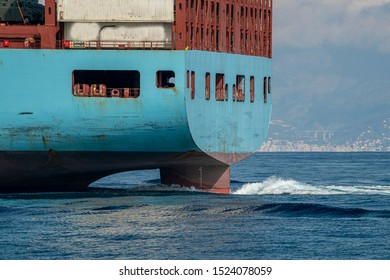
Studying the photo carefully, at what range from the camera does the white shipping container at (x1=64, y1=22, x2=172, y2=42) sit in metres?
56.9

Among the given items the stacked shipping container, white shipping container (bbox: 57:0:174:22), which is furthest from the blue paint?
white shipping container (bbox: 57:0:174:22)

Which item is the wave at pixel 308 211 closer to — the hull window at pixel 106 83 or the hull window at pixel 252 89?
the hull window at pixel 106 83

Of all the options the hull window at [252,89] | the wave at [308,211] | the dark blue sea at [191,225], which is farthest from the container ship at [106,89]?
the hull window at [252,89]

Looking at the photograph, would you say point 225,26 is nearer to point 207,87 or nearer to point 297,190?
point 207,87

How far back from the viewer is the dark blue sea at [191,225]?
136 feet

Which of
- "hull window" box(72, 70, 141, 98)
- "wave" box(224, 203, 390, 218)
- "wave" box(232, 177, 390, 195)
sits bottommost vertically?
"wave" box(232, 177, 390, 195)

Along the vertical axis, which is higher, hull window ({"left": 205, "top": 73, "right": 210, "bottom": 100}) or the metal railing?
the metal railing

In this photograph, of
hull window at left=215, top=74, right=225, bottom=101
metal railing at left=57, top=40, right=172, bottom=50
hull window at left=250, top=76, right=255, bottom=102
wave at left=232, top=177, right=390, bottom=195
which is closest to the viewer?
metal railing at left=57, top=40, right=172, bottom=50

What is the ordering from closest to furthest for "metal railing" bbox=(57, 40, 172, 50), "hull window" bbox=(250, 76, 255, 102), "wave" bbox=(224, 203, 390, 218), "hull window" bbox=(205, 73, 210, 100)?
"wave" bbox=(224, 203, 390, 218) → "metal railing" bbox=(57, 40, 172, 50) → "hull window" bbox=(205, 73, 210, 100) → "hull window" bbox=(250, 76, 255, 102)

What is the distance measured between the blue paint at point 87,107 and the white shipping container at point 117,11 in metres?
1.82

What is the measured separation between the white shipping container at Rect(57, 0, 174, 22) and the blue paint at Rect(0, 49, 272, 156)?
71.6 inches

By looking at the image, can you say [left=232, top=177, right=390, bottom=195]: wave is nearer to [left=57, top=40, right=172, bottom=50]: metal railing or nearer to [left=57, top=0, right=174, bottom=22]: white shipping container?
[left=57, top=40, right=172, bottom=50]: metal railing

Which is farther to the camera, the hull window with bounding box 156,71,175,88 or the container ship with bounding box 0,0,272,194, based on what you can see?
the hull window with bounding box 156,71,175,88

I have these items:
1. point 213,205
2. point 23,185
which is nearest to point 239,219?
point 213,205
